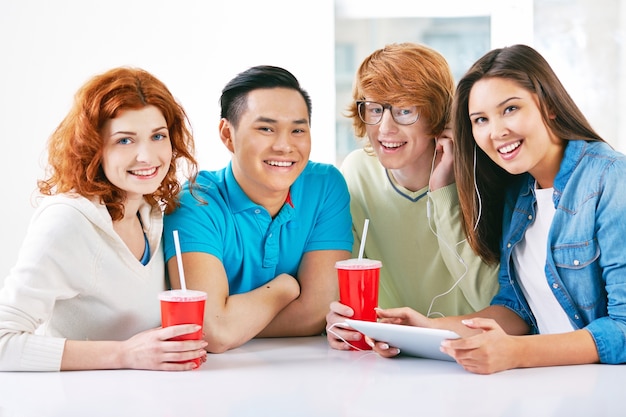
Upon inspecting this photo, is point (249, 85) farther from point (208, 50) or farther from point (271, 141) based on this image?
point (208, 50)

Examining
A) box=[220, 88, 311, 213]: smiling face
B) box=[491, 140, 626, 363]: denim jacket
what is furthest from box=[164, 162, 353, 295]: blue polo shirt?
box=[491, 140, 626, 363]: denim jacket

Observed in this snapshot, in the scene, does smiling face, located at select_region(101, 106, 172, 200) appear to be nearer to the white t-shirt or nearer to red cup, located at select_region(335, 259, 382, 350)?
red cup, located at select_region(335, 259, 382, 350)

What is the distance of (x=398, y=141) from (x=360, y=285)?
588 mm

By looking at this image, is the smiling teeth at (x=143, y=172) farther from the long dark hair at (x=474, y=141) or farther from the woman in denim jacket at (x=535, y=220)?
the long dark hair at (x=474, y=141)

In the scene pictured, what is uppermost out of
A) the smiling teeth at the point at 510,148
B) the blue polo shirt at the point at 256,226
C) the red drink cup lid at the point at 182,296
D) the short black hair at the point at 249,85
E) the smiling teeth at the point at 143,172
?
the short black hair at the point at 249,85

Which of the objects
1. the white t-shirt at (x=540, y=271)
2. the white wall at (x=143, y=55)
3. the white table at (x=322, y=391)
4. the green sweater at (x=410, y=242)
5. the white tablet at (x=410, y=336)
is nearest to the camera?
the white table at (x=322, y=391)

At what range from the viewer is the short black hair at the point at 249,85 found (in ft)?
6.98

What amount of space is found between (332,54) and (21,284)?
3585mm

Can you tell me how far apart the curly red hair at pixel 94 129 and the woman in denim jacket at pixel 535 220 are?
2.50 ft

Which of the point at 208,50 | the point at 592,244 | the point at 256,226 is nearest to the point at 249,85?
the point at 256,226

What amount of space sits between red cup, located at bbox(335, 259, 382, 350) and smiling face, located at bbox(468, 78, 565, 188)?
0.43 m

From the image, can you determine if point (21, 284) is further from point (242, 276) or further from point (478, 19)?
point (478, 19)

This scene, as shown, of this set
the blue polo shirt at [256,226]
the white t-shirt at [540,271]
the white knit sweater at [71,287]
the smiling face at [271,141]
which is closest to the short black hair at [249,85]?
the smiling face at [271,141]

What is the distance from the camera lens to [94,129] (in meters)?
1.80
